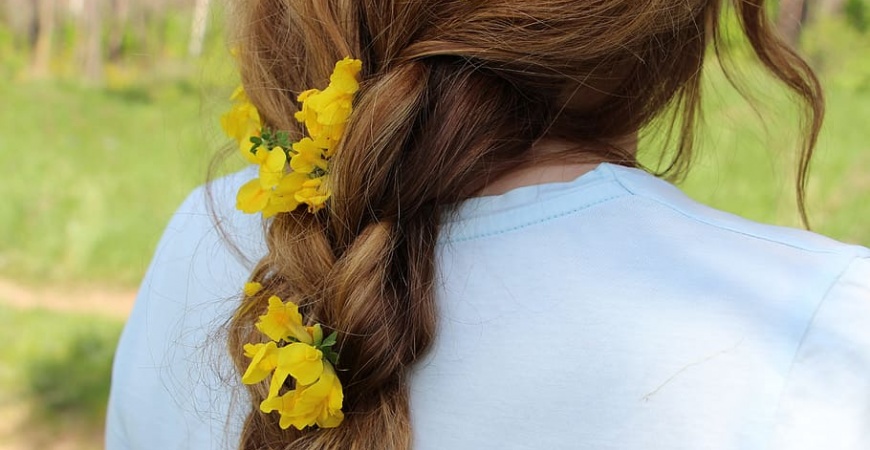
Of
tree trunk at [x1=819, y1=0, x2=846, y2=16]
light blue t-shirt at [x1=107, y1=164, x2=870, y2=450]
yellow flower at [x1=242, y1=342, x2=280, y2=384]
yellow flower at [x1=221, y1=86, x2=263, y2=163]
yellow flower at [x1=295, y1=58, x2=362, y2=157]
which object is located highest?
yellow flower at [x1=221, y1=86, x2=263, y2=163]

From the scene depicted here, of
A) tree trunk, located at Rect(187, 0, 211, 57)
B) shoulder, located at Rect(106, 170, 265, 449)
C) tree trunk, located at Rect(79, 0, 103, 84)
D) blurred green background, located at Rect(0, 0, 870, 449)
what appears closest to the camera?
shoulder, located at Rect(106, 170, 265, 449)

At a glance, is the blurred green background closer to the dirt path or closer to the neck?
the dirt path

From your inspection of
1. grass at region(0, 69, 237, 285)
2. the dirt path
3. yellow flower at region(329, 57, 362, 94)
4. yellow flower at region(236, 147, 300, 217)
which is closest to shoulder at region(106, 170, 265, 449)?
yellow flower at region(236, 147, 300, 217)

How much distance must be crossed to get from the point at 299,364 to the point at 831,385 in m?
0.43

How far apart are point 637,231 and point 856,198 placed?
12.7 feet

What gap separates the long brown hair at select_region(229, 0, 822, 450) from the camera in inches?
29.3

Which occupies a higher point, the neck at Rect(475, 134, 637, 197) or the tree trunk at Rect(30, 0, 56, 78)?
the tree trunk at Rect(30, 0, 56, 78)

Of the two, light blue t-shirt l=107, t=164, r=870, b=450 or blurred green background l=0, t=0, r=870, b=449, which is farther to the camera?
blurred green background l=0, t=0, r=870, b=449

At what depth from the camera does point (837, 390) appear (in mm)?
618

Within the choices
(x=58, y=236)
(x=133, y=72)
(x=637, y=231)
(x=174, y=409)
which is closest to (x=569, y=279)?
(x=637, y=231)

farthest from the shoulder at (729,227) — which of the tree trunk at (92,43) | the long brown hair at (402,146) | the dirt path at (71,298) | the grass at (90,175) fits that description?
the tree trunk at (92,43)

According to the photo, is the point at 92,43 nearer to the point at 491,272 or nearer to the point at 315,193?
the point at 315,193

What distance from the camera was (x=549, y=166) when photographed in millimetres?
807

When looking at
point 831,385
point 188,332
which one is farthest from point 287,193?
point 831,385
